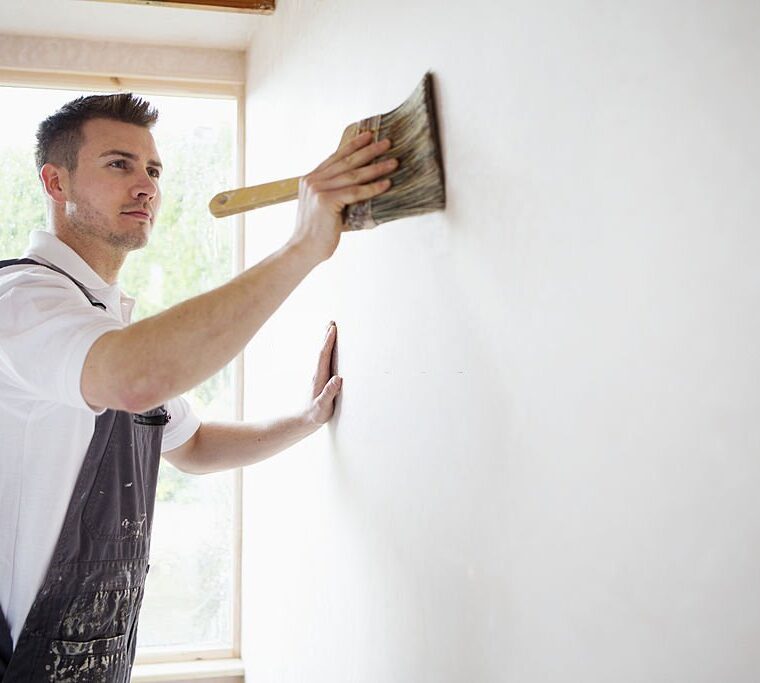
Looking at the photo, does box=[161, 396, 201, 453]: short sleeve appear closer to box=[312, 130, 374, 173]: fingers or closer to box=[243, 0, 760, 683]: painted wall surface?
box=[243, 0, 760, 683]: painted wall surface

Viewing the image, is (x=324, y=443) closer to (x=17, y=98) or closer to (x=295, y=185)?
(x=295, y=185)

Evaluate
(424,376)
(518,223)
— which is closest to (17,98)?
(424,376)

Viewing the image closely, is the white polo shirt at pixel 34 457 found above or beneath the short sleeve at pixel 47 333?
beneath

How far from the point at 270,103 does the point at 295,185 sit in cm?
119

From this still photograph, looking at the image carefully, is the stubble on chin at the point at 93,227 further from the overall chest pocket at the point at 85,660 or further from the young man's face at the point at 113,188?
the overall chest pocket at the point at 85,660

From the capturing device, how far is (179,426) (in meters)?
1.97

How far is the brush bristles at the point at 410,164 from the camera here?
110cm

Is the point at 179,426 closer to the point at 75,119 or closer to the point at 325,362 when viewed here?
the point at 325,362

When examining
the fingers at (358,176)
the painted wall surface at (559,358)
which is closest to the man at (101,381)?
the fingers at (358,176)

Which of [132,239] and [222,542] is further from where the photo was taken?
[222,542]

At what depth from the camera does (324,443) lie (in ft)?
5.76

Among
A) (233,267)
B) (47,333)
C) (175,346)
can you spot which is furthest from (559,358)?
(233,267)

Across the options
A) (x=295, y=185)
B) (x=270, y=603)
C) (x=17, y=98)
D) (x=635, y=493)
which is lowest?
(x=270, y=603)

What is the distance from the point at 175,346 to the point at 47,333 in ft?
0.76
